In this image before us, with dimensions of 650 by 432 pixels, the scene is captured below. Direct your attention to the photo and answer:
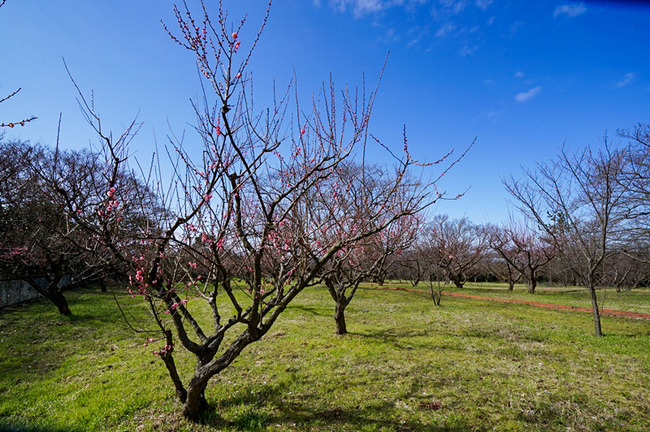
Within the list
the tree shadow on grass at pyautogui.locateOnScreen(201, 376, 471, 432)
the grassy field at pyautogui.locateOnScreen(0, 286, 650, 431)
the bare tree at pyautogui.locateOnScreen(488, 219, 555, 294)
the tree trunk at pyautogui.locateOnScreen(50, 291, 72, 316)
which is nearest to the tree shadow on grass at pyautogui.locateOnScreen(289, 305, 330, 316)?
the grassy field at pyautogui.locateOnScreen(0, 286, 650, 431)

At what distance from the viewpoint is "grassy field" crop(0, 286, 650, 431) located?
459 centimetres

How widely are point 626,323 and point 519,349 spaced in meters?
7.34

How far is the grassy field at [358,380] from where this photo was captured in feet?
15.1

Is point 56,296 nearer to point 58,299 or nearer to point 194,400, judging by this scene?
point 58,299

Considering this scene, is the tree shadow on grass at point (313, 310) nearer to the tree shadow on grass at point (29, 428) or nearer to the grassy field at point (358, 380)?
the grassy field at point (358, 380)

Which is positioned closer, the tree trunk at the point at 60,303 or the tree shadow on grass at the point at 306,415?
the tree shadow on grass at the point at 306,415

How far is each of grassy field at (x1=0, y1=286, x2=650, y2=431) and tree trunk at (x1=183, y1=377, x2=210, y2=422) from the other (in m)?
0.17

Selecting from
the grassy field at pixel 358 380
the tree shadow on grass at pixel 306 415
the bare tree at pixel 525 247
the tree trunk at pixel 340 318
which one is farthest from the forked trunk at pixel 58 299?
the bare tree at pixel 525 247

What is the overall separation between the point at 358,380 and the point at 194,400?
3.02 meters

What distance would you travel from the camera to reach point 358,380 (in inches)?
235

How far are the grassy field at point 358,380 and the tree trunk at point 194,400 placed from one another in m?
0.17

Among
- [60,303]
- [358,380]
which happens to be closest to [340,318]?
[358,380]

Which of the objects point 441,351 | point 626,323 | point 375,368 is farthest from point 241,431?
point 626,323

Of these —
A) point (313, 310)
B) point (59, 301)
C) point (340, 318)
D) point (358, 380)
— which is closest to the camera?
point (358, 380)
